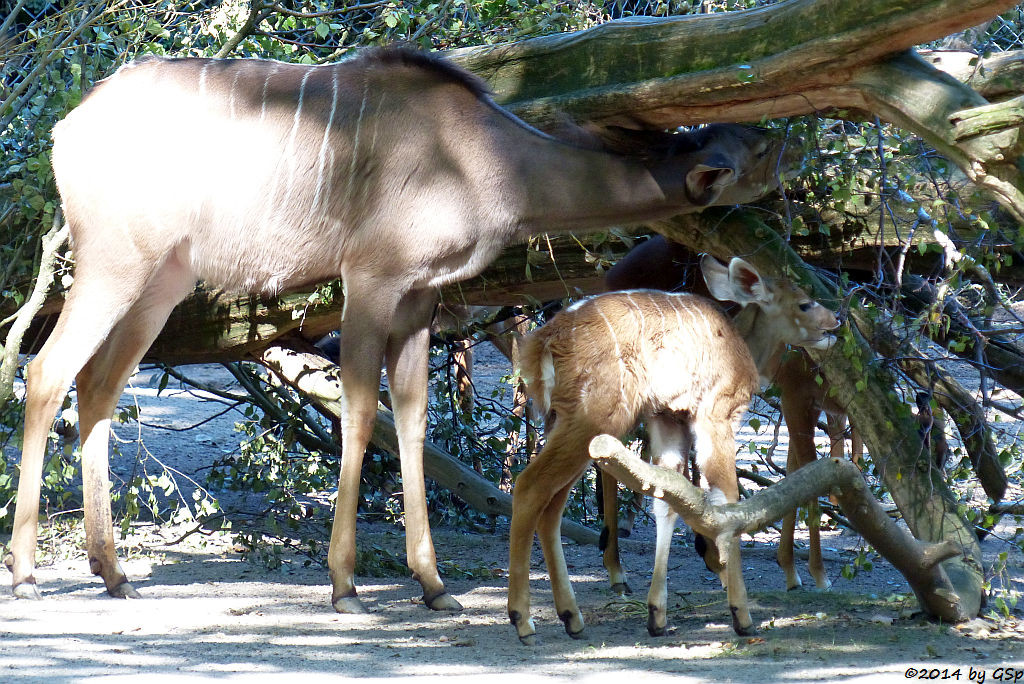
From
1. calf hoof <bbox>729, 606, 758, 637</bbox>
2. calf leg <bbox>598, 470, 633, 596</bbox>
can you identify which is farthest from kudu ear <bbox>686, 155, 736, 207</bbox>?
calf hoof <bbox>729, 606, 758, 637</bbox>

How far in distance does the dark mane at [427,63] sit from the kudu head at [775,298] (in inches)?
A: 50.7

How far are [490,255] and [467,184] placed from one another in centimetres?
32

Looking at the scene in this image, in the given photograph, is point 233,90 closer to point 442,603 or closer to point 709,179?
point 709,179

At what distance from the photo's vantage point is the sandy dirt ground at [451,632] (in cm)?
385

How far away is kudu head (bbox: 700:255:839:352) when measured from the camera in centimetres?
503

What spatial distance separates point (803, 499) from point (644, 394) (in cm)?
81

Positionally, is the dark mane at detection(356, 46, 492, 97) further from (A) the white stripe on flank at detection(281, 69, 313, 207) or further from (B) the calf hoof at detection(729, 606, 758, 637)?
(B) the calf hoof at detection(729, 606, 758, 637)

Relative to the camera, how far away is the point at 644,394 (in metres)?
4.55

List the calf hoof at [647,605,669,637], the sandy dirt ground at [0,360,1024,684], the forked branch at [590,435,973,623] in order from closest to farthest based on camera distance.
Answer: the forked branch at [590,435,973,623], the sandy dirt ground at [0,360,1024,684], the calf hoof at [647,605,669,637]

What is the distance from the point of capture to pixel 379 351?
4.91 meters

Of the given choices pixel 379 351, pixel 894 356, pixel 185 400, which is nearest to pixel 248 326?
pixel 379 351

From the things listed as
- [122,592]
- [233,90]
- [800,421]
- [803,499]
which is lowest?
[122,592]

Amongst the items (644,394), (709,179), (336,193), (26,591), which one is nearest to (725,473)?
(644,394)

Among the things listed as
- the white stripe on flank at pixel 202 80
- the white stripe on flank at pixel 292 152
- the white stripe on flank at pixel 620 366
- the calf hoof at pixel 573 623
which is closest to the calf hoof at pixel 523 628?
the calf hoof at pixel 573 623
